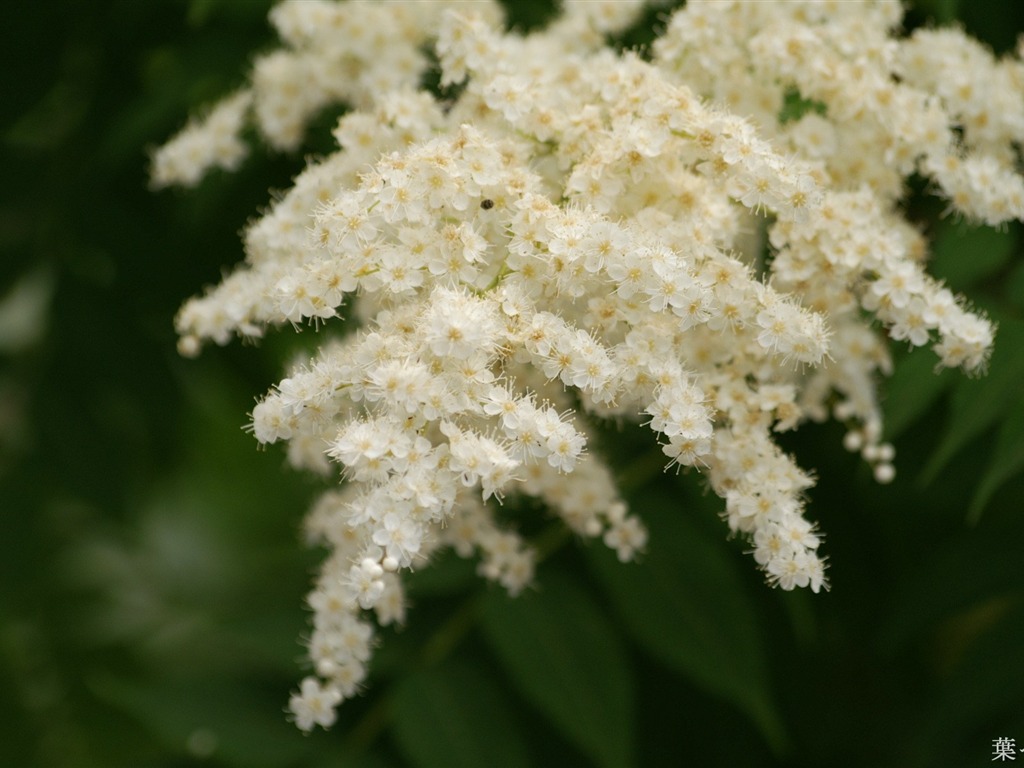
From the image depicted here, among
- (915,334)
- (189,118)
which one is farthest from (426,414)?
(189,118)

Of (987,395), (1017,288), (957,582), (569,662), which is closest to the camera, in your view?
(987,395)

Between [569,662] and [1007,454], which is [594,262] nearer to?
[1007,454]

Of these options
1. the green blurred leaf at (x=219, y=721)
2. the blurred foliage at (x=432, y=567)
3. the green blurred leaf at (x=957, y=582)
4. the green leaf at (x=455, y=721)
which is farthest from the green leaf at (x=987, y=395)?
the green blurred leaf at (x=219, y=721)

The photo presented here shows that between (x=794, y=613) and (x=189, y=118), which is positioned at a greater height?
(x=189, y=118)

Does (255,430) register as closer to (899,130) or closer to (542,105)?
(542,105)

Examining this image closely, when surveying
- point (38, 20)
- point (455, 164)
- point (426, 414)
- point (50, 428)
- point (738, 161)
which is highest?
point (38, 20)

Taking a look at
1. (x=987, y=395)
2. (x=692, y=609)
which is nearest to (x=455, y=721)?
(x=692, y=609)

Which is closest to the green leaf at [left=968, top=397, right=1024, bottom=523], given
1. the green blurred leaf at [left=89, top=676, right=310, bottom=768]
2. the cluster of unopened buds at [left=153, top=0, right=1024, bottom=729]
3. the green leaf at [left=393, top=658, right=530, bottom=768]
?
the cluster of unopened buds at [left=153, top=0, right=1024, bottom=729]
